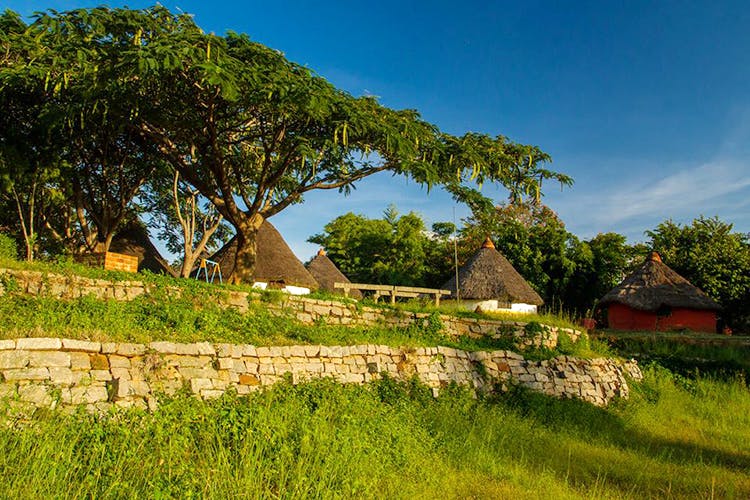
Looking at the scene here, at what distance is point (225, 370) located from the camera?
741 cm

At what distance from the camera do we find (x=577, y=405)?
10.9 m

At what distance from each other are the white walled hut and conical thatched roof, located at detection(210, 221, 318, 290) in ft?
21.7

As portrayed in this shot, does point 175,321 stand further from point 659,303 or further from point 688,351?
point 659,303

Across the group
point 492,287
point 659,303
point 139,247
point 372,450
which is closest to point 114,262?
point 372,450

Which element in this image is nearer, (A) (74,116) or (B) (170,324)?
(B) (170,324)

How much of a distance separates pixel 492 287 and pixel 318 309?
1369 cm

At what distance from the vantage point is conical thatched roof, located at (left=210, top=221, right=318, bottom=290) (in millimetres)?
21109

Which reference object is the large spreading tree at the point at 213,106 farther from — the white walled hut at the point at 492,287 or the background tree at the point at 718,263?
the background tree at the point at 718,263

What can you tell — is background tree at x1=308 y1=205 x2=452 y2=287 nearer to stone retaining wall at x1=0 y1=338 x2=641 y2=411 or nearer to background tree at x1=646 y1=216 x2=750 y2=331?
background tree at x1=646 y1=216 x2=750 y2=331

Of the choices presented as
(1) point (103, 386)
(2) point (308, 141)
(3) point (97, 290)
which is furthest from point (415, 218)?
(1) point (103, 386)

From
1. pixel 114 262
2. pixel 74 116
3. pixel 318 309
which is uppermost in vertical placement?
pixel 74 116

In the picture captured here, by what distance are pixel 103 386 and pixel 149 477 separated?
213 cm

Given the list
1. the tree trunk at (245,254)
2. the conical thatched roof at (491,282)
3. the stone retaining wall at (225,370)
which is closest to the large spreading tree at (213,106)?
the tree trunk at (245,254)

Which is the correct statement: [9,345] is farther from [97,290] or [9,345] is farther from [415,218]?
[415,218]
